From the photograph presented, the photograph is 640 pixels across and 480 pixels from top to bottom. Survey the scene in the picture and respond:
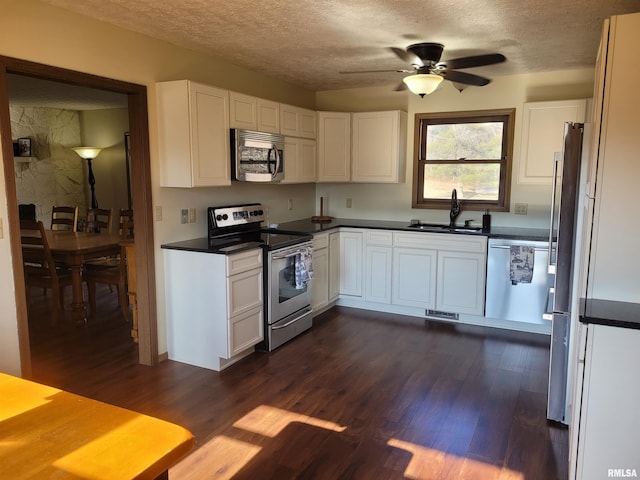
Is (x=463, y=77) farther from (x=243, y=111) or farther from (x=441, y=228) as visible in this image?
(x=243, y=111)

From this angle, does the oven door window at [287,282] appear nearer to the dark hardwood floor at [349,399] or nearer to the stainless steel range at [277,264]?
the stainless steel range at [277,264]

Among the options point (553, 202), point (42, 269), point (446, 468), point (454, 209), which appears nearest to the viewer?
point (446, 468)

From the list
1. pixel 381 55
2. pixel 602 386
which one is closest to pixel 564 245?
pixel 602 386

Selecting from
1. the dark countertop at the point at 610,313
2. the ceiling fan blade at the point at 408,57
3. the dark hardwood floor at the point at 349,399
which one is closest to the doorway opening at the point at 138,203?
the dark hardwood floor at the point at 349,399

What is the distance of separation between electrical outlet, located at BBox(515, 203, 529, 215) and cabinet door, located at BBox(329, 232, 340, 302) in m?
1.81

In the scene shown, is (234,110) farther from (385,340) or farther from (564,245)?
(564,245)

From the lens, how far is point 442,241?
14.8ft

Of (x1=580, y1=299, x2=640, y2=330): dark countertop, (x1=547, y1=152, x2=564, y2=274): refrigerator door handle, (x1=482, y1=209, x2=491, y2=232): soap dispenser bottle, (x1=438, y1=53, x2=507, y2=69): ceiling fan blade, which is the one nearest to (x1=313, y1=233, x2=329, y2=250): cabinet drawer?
(x1=482, y1=209, x2=491, y2=232): soap dispenser bottle

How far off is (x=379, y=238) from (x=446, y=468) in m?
2.73

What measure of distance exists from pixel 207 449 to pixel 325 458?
621 mm

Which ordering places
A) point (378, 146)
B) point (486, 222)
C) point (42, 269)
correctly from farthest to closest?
point (378, 146) → point (486, 222) → point (42, 269)

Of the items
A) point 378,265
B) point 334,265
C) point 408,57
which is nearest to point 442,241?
point 378,265

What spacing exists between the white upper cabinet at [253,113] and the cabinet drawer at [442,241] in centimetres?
161

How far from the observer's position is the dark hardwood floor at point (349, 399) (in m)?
2.38
